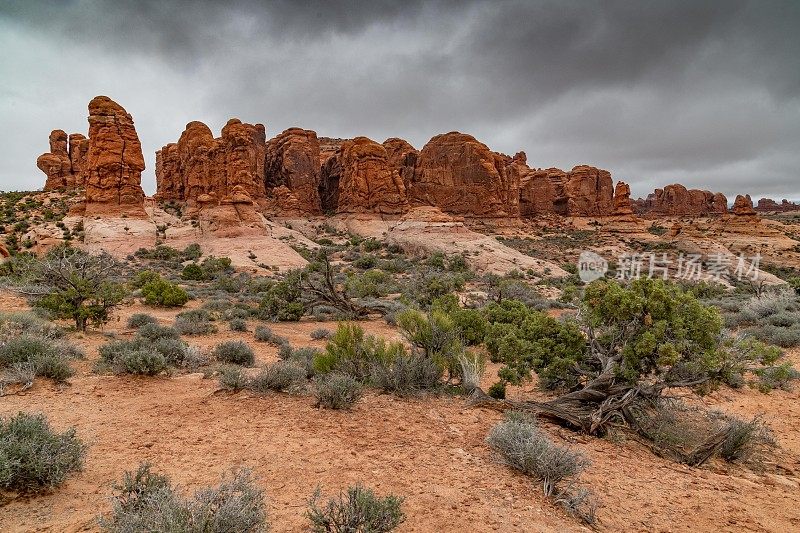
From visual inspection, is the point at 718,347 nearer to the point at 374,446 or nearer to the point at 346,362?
the point at 374,446

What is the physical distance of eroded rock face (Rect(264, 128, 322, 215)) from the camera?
53.1 metres

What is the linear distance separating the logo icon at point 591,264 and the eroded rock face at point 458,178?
43.8ft

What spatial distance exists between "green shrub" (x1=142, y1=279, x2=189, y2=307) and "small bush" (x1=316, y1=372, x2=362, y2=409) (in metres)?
11.7

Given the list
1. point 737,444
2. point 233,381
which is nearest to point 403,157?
point 233,381

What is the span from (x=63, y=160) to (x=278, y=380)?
62.3 m

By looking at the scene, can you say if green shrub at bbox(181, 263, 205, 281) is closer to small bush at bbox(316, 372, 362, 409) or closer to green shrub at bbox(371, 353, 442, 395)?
green shrub at bbox(371, 353, 442, 395)

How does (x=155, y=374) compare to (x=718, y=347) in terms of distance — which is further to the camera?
(x=155, y=374)

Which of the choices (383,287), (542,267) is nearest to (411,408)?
(383,287)

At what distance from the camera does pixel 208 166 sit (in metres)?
42.1

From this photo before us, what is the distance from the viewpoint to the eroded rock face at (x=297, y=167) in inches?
2089

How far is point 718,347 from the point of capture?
17.7ft

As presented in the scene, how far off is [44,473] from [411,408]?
4.08 meters

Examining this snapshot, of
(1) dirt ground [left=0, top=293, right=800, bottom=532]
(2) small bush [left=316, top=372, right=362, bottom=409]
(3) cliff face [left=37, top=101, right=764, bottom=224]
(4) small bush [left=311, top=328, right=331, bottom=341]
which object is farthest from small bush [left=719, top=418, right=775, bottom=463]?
(3) cliff face [left=37, top=101, right=764, bottom=224]

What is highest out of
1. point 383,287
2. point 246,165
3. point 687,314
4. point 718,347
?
point 246,165
